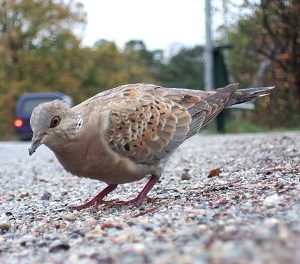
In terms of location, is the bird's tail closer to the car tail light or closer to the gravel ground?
the gravel ground

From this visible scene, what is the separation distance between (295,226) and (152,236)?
2.53 feet

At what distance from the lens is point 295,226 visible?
2.55 m

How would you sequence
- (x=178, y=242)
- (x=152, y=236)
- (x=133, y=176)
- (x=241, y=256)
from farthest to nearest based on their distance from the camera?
1. (x=133, y=176)
2. (x=152, y=236)
3. (x=178, y=242)
4. (x=241, y=256)

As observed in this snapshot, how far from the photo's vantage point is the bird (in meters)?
4.47

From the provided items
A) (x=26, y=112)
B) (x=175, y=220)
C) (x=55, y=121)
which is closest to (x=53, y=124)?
(x=55, y=121)

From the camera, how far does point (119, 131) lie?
4.63 metres

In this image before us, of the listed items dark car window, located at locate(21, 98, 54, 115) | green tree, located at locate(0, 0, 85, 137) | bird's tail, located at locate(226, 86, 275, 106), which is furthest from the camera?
green tree, located at locate(0, 0, 85, 137)

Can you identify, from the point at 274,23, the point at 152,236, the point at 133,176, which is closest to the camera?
the point at 152,236

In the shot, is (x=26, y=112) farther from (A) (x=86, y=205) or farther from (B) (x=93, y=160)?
(B) (x=93, y=160)

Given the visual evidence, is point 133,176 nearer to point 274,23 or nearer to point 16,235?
point 16,235

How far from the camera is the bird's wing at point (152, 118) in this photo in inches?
183

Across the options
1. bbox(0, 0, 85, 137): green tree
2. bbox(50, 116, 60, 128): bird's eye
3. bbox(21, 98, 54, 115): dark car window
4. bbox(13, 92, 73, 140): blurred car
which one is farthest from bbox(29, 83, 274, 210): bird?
bbox(0, 0, 85, 137): green tree

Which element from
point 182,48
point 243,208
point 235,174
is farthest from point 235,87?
point 182,48

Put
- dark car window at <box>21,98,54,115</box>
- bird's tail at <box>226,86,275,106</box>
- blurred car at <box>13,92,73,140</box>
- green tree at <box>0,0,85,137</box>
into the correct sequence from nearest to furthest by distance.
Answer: bird's tail at <box>226,86,275,106</box> < blurred car at <box>13,92,73,140</box> < dark car window at <box>21,98,54,115</box> < green tree at <box>0,0,85,137</box>
